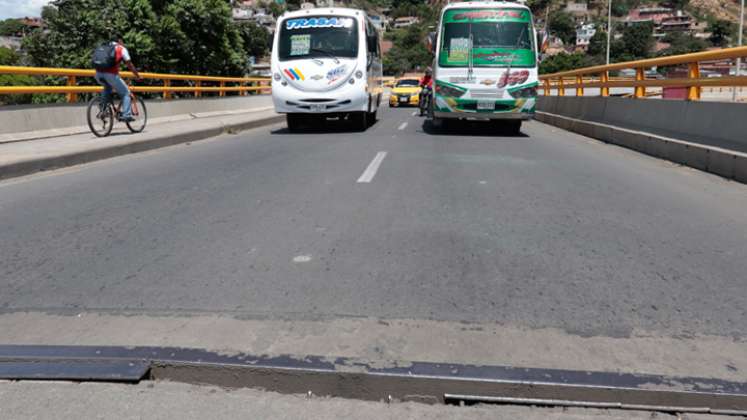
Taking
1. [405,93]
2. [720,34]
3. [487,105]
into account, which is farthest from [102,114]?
[720,34]

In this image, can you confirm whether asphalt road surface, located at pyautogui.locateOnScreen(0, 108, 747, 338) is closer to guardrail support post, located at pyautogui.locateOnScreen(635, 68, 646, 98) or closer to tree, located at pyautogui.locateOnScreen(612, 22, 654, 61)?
guardrail support post, located at pyautogui.locateOnScreen(635, 68, 646, 98)

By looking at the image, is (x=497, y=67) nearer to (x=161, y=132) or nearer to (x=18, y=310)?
(x=161, y=132)

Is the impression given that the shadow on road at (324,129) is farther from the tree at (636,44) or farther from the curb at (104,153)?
the tree at (636,44)

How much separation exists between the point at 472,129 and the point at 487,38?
9.78 feet

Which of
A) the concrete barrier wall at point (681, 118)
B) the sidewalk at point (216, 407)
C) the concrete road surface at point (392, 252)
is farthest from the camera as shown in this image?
the concrete barrier wall at point (681, 118)

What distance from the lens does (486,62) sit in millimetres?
14008

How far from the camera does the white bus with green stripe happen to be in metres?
13.9

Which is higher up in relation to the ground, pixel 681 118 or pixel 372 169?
pixel 681 118

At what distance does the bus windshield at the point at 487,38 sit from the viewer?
14.0 m

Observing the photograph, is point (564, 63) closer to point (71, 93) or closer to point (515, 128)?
point (515, 128)

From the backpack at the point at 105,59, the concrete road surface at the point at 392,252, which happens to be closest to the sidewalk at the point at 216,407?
the concrete road surface at the point at 392,252

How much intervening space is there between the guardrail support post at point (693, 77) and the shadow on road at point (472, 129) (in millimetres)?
4920

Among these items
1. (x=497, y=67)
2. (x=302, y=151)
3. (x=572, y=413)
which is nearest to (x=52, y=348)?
(x=572, y=413)

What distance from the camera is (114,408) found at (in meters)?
2.50
